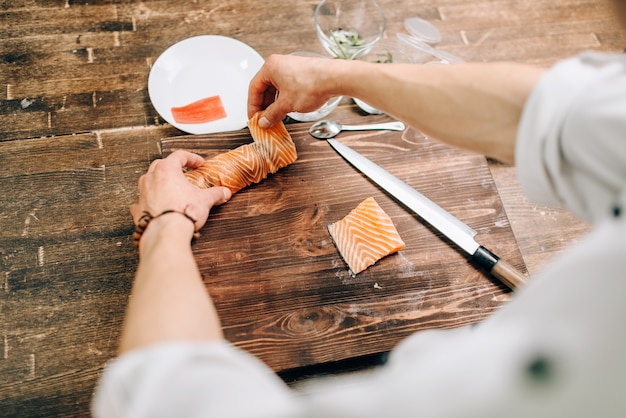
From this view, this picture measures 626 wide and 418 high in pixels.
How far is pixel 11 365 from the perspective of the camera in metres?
1.27

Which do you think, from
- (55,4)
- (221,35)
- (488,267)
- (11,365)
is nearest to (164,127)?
(221,35)

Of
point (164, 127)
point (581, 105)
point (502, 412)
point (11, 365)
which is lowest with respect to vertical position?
point (11, 365)

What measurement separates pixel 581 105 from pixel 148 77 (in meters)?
1.43

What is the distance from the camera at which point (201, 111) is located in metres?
1.61

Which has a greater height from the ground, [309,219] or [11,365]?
[309,219]

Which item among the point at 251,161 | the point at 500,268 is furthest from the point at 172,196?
the point at 500,268

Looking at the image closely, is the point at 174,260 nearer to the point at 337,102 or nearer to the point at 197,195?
the point at 197,195

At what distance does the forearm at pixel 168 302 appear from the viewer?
2.63 feet

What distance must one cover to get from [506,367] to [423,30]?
1700 millimetres

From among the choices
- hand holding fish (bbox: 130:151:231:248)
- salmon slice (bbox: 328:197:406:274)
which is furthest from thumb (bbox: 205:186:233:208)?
salmon slice (bbox: 328:197:406:274)

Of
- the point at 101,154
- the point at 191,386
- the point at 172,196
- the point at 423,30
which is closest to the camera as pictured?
the point at 191,386

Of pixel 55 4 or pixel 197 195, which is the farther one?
pixel 55 4

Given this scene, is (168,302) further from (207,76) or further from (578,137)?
(207,76)

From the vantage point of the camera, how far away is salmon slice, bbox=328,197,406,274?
50.6 inches
